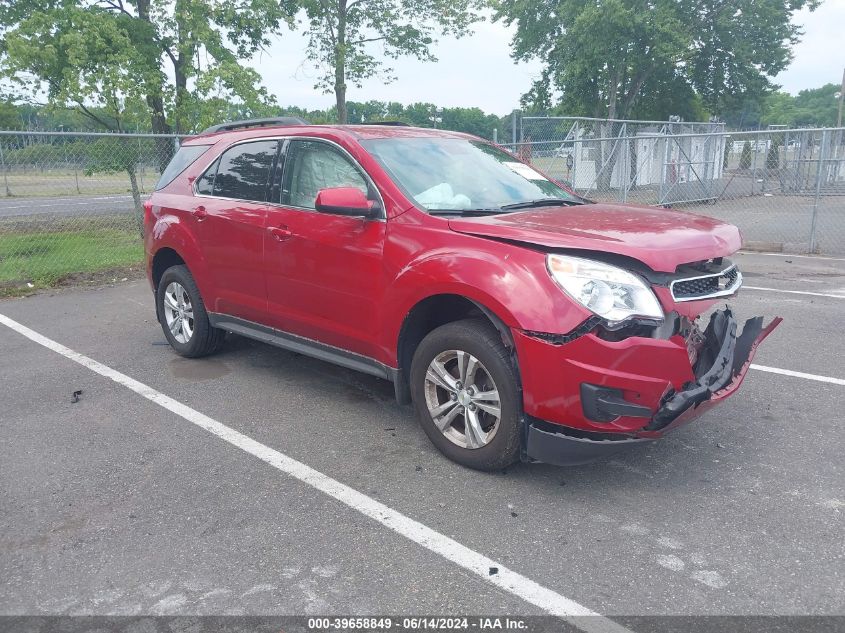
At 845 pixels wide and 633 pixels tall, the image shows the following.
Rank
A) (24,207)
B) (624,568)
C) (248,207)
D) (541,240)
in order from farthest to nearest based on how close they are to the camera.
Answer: (24,207) < (248,207) < (541,240) < (624,568)

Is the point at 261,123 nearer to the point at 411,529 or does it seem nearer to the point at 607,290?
the point at 607,290

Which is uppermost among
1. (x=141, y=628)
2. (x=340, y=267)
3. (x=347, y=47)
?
(x=347, y=47)

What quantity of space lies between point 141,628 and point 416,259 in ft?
7.07

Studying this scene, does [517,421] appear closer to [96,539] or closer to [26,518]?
[96,539]

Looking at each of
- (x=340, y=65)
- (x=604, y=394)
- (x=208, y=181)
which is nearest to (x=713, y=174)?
(x=340, y=65)

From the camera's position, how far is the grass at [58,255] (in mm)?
9133

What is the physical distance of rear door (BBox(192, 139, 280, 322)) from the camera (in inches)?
189

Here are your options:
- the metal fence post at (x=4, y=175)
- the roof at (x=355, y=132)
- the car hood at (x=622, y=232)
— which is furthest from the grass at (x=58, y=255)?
the car hood at (x=622, y=232)

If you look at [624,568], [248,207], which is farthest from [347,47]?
[624,568]

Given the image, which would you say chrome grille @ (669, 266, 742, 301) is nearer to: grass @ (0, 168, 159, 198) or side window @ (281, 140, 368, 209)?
side window @ (281, 140, 368, 209)

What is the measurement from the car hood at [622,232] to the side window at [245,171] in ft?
5.89

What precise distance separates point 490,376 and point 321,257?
145cm

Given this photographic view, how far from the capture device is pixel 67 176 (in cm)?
988

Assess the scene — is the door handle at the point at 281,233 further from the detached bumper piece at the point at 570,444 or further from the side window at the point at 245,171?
the detached bumper piece at the point at 570,444
